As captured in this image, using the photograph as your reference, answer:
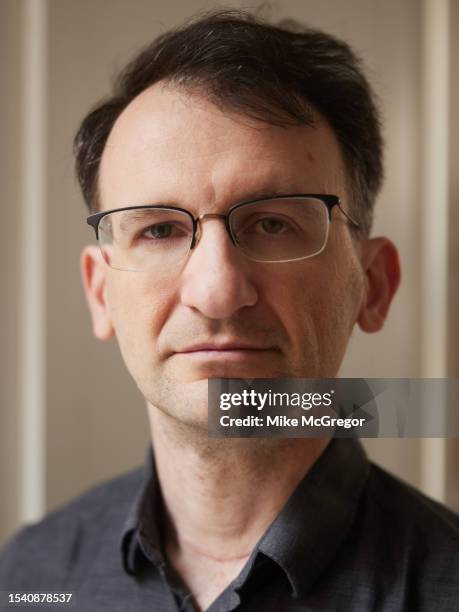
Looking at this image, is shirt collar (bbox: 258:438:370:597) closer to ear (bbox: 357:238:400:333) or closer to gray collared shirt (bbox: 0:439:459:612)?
gray collared shirt (bbox: 0:439:459:612)

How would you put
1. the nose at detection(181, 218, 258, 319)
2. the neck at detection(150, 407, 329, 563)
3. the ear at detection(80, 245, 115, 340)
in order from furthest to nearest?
the ear at detection(80, 245, 115, 340) → the neck at detection(150, 407, 329, 563) → the nose at detection(181, 218, 258, 319)

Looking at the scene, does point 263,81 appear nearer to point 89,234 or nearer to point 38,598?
point 89,234

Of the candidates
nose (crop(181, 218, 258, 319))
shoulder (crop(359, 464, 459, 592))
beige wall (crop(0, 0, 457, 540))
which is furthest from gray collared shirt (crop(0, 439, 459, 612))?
nose (crop(181, 218, 258, 319))

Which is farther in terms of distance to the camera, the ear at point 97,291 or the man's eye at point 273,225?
the ear at point 97,291

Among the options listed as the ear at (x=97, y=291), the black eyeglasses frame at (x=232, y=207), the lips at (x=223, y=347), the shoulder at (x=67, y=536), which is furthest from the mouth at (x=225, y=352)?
the shoulder at (x=67, y=536)

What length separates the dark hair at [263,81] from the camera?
0.75m

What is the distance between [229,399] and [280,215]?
20 cm

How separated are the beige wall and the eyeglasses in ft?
0.64

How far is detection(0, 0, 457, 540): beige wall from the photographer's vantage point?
35.3 inches

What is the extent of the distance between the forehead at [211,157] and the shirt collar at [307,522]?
0.33 meters

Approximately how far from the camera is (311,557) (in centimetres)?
75

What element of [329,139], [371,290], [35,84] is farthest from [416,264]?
[35,84]

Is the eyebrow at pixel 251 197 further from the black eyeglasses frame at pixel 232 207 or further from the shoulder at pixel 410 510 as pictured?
the shoulder at pixel 410 510

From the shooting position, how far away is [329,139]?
78 cm
